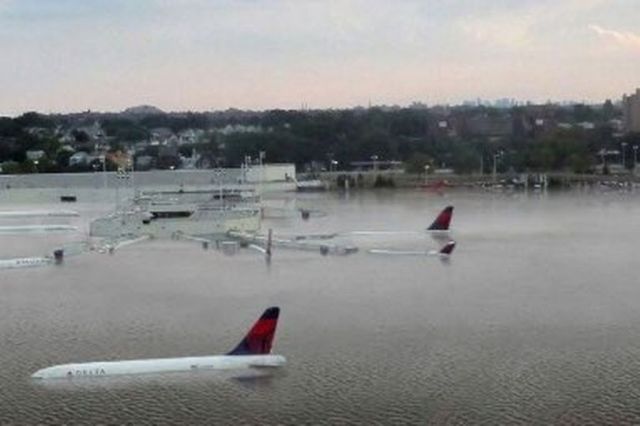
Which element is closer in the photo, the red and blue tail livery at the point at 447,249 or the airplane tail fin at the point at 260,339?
the airplane tail fin at the point at 260,339

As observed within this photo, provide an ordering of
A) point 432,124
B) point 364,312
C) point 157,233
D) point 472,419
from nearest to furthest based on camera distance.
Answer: point 472,419 < point 364,312 < point 157,233 < point 432,124

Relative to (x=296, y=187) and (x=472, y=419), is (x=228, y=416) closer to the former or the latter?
(x=472, y=419)

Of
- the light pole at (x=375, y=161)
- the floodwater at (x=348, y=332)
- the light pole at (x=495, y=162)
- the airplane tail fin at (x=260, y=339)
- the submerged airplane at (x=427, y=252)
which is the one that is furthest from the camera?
the light pole at (x=375, y=161)

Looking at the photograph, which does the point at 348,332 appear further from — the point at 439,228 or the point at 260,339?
the point at 439,228

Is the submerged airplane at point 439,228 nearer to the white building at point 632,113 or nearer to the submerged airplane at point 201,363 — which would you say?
the submerged airplane at point 201,363

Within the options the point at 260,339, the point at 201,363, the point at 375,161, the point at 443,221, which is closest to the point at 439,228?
the point at 443,221

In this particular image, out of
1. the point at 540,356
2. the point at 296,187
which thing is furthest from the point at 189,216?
the point at 296,187

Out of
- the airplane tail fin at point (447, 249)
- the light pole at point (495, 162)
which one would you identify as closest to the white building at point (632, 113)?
the light pole at point (495, 162)
